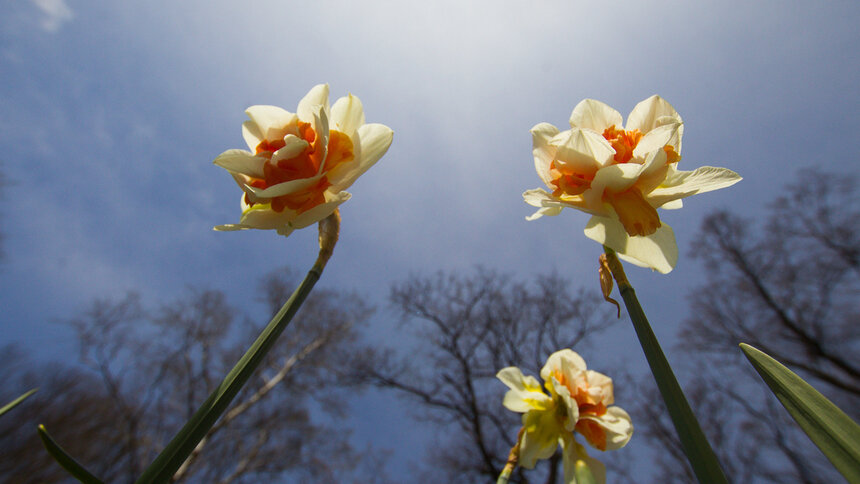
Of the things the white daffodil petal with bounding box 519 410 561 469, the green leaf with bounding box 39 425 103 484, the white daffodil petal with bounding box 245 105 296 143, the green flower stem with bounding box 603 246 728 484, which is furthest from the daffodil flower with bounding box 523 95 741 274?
the green leaf with bounding box 39 425 103 484

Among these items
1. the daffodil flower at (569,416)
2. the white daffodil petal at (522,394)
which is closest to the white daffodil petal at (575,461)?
the daffodil flower at (569,416)

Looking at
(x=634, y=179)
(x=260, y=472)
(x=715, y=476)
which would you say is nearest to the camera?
(x=715, y=476)

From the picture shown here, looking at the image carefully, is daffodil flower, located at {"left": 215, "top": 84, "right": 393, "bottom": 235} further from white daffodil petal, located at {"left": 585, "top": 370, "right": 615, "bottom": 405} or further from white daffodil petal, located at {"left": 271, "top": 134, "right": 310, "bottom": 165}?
white daffodil petal, located at {"left": 585, "top": 370, "right": 615, "bottom": 405}

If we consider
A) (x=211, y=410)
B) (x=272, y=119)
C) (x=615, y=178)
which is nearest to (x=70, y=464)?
(x=211, y=410)

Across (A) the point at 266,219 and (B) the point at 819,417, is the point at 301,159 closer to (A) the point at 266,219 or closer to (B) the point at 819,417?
(A) the point at 266,219

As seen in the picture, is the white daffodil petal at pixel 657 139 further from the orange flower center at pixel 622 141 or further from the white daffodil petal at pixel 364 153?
the white daffodil petal at pixel 364 153

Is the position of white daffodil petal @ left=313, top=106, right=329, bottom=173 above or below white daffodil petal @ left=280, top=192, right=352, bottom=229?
above

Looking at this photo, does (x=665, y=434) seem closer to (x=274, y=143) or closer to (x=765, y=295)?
(x=765, y=295)

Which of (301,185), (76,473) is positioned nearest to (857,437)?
(301,185)
